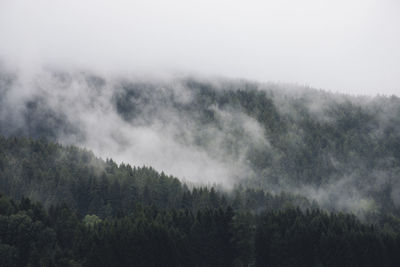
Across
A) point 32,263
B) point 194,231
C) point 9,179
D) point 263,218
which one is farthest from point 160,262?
point 9,179

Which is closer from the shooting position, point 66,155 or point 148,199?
point 148,199

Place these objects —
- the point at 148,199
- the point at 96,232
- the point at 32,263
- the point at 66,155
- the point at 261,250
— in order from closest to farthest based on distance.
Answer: the point at 32,263
the point at 96,232
the point at 261,250
the point at 148,199
the point at 66,155

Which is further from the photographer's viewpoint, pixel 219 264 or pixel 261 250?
pixel 261 250

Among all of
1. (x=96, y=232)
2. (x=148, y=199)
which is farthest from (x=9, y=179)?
(x=96, y=232)

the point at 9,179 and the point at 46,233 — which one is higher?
the point at 9,179

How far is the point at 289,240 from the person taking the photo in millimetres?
86812

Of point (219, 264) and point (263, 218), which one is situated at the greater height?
point (263, 218)

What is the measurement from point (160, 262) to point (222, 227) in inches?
592

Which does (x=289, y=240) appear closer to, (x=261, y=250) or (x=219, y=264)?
(x=261, y=250)

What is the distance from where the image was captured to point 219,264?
79.4 meters

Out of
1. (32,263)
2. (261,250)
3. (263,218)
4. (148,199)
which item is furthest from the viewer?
(148,199)

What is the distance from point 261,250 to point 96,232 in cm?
3621

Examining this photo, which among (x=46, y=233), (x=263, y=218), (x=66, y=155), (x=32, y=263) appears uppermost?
(x=66, y=155)

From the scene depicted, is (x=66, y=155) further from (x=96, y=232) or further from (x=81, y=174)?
(x=96, y=232)
